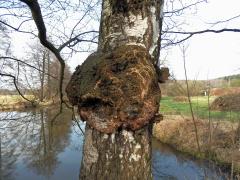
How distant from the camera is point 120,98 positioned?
131cm

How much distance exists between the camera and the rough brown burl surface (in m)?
1.32

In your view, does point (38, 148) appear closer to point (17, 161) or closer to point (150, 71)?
point (17, 161)

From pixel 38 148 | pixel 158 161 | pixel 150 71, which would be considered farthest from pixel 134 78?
pixel 38 148

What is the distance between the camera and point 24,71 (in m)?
4.57

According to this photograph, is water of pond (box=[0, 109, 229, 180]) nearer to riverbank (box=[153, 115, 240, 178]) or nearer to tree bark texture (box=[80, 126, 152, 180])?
riverbank (box=[153, 115, 240, 178])

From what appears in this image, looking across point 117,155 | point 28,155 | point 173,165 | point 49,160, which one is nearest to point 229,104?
point 173,165

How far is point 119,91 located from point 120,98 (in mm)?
29

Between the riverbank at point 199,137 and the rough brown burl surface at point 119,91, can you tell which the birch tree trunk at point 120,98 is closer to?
the rough brown burl surface at point 119,91

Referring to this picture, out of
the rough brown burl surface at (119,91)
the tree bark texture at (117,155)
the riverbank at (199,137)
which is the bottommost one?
the riverbank at (199,137)

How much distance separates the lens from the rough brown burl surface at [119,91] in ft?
4.32

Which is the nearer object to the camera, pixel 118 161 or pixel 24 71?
pixel 118 161

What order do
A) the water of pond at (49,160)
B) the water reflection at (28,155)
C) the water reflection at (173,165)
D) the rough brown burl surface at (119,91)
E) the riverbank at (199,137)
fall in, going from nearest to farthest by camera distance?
the rough brown burl surface at (119,91) → the water reflection at (173,165) → the riverbank at (199,137) → the water of pond at (49,160) → the water reflection at (28,155)

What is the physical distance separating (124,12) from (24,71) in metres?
3.42

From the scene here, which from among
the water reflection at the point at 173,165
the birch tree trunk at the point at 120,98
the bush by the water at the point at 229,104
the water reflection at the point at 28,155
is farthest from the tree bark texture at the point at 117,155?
the water reflection at the point at 28,155
